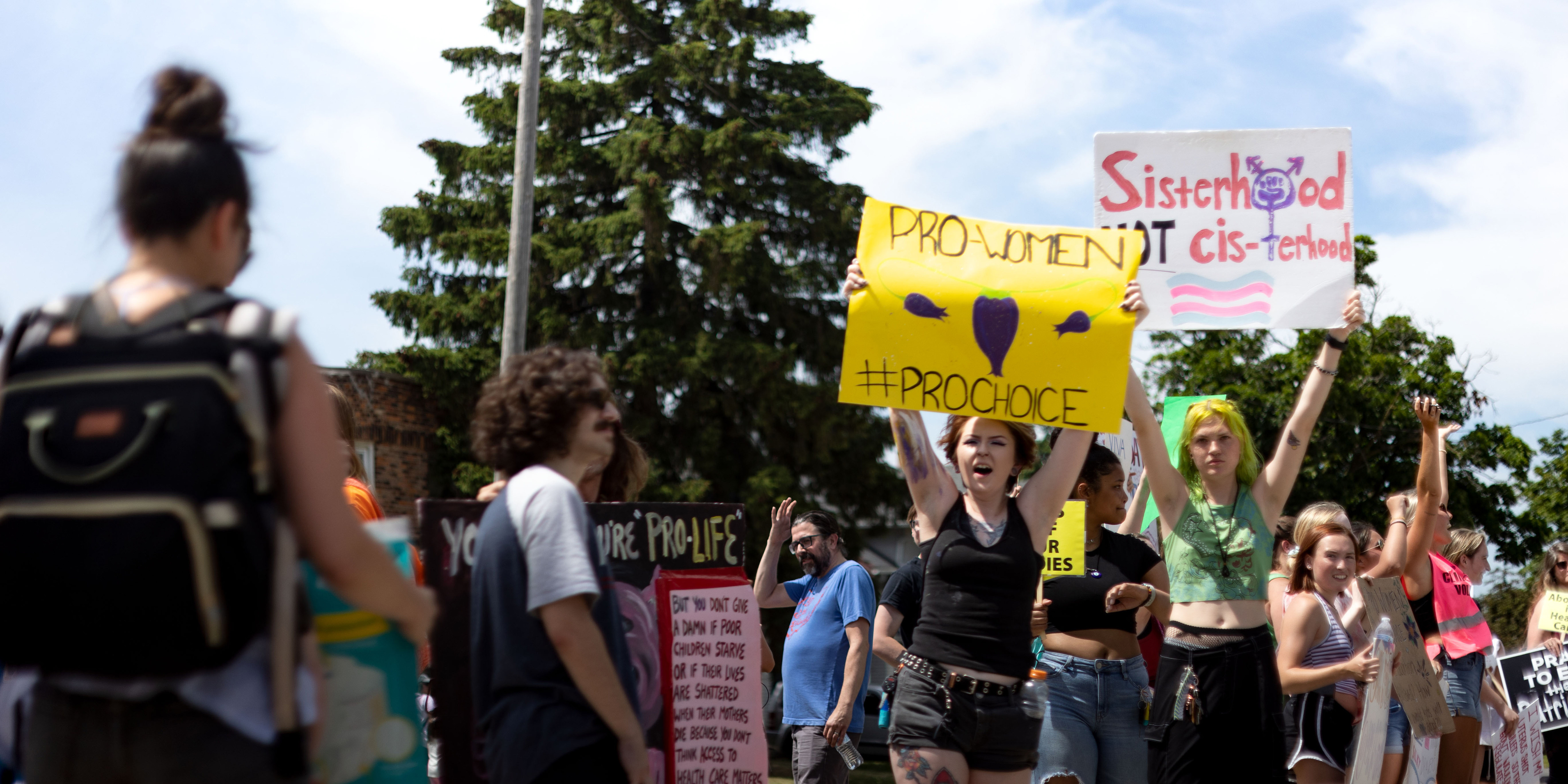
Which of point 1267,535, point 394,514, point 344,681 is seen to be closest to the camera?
point 344,681

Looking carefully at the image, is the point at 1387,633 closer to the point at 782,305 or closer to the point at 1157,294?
the point at 1157,294

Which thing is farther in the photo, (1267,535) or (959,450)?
(1267,535)

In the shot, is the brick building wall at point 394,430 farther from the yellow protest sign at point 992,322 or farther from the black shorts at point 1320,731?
the yellow protest sign at point 992,322

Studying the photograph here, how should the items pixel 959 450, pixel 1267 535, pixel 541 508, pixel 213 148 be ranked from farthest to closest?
pixel 1267 535, pixel 959 450, pixel 541 508, pixel 213 148

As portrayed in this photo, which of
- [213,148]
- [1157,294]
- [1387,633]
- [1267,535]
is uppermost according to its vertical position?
[1157,294]

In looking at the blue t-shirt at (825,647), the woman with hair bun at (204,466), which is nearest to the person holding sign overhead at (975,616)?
the woman with hair bun at (204,466)

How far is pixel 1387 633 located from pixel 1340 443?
895 inches

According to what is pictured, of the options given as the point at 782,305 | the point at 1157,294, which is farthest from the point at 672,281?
the point at 1157,294

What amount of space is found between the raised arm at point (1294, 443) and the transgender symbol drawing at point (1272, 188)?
88cm

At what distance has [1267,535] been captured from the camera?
476cm

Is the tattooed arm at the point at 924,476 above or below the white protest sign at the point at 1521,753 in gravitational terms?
above

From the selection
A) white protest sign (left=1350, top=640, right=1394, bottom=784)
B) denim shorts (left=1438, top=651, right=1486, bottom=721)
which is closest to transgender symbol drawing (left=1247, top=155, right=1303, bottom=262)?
white protest sign (left=1350, top=640, right=1394, bottom=784)

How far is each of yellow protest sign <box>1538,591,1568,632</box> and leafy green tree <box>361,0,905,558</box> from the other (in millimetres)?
14522

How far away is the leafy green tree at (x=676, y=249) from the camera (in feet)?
74.9
